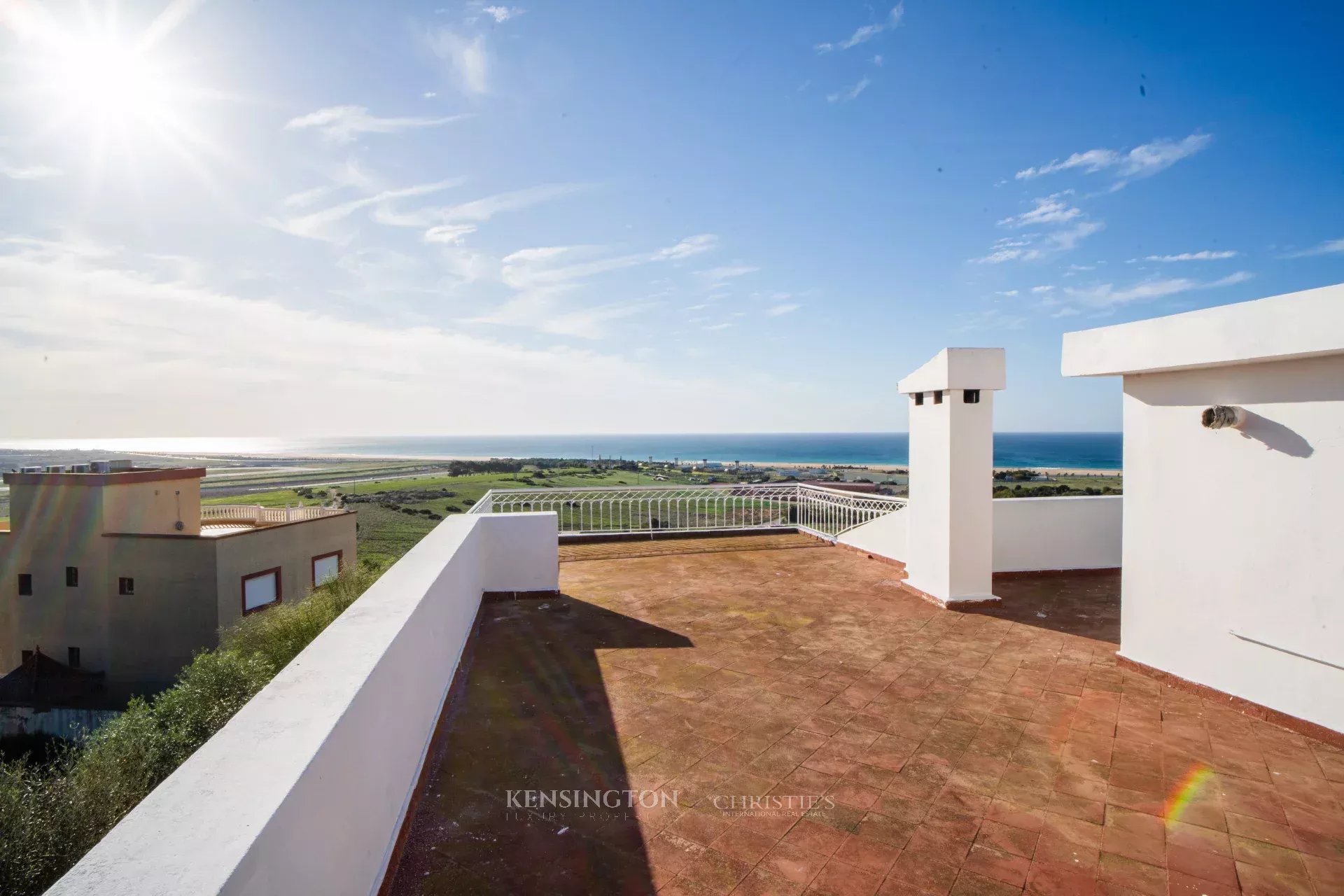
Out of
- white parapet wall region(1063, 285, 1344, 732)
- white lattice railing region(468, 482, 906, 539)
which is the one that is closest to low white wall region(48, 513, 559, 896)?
white parapet wall region(1063, 285, 1344, 732)

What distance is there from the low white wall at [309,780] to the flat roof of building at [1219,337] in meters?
4.41

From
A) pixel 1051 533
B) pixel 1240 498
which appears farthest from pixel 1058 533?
pixel 1240 498

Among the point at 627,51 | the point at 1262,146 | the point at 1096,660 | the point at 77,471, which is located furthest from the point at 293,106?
the point at 77,471

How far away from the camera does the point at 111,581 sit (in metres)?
15.4

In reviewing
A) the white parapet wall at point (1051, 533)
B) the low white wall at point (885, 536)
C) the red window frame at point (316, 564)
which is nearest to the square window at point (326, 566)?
the red window frame at point (316, 564)

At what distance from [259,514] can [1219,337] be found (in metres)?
23.4

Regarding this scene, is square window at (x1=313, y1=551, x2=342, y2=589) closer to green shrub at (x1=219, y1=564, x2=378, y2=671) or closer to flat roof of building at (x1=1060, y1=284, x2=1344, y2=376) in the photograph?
green shrub at (x1=219, y1=564, x2=378, y2=671)

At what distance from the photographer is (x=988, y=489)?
17.7ft

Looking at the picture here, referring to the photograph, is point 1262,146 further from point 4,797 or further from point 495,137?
point 4,797

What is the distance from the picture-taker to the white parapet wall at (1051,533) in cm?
645

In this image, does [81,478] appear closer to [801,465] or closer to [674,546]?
[674,546]

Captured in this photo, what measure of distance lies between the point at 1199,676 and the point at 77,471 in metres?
22.5

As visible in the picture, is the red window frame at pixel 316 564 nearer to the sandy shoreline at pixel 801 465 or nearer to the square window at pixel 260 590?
the square window at pixel 260 590

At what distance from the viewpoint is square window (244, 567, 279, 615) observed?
15.9 metres
